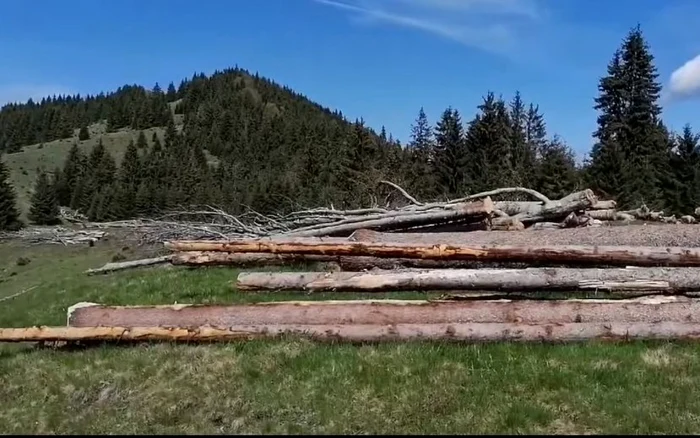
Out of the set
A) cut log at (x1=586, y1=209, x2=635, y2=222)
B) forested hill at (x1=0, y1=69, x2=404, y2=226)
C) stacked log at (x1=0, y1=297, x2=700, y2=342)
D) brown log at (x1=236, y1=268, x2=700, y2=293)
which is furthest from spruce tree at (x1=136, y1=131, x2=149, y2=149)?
stacked log at (x1=0, y1=297, x2=700, y2=342)

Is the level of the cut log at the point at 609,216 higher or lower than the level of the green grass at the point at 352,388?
higher

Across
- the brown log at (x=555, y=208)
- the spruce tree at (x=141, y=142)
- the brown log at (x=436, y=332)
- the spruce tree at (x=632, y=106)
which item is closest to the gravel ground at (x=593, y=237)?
the brown log at (x=555, y=208)

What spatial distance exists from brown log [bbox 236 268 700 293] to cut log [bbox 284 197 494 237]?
14.7ft

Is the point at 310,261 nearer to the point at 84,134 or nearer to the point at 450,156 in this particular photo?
the point at 450,156

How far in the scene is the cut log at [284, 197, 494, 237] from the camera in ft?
43.6

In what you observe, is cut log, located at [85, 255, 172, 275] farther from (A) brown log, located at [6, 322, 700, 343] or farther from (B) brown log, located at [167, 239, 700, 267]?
(A) brown log, located at [6, 322, 700, 343]

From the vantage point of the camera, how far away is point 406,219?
44.5ft

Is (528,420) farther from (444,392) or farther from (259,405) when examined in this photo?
(259,405)

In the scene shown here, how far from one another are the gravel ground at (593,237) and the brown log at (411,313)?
111 inches

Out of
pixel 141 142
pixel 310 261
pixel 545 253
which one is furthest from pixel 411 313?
pixel 141 142

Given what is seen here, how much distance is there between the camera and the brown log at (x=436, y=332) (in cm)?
679

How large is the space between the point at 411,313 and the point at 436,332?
0.42m

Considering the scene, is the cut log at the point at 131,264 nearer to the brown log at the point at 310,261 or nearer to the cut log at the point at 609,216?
the brown log at the point at 310,261

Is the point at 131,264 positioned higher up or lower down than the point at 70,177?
lower down
